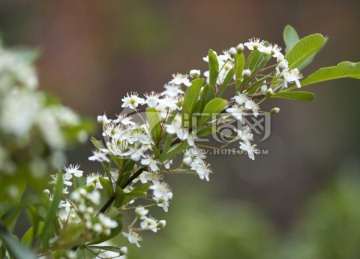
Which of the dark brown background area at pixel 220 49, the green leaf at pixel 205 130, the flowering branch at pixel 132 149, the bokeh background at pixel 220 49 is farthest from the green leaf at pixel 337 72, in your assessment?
the dark brown background area at pixel 220 49

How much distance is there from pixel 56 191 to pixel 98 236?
100mm

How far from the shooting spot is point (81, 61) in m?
6.19

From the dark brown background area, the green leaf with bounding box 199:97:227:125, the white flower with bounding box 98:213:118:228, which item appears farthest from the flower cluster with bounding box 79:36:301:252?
the dark brown background area

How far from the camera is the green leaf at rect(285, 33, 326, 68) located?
1.14m

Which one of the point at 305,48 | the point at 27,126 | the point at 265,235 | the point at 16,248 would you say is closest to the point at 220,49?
the point at 265,235

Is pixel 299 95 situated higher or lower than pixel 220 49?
lower

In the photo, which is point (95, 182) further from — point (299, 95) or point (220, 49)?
point (220, 49)

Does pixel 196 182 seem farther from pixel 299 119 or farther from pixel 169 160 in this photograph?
pixel 169 160

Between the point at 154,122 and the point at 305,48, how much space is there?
35cm

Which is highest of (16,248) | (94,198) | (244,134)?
(244,134)

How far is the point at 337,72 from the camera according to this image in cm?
114

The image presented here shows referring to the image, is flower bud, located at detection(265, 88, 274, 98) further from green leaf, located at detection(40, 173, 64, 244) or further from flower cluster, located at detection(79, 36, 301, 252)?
green leaf, located at detection(40, 173, 64, 244)

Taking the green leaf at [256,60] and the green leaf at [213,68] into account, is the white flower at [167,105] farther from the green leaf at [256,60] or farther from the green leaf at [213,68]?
the green leaf at [256,60]

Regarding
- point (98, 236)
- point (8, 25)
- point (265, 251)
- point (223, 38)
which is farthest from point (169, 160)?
point (223, 38)
